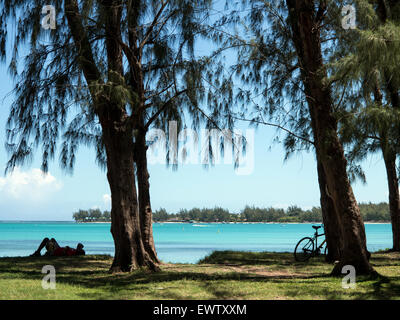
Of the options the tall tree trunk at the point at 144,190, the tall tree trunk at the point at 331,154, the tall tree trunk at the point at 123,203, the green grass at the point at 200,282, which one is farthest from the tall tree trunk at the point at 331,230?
the tall tree trunk at the point at 123,203

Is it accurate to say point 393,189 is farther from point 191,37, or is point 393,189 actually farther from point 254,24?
point 191,37

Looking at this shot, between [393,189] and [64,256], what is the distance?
27.7ft

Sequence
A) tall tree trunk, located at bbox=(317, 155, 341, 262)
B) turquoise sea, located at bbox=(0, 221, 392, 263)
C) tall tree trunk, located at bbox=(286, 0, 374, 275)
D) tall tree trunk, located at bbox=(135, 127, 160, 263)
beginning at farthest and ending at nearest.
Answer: turquoise sea, located at bbox=(0, 221, 392, 263), tall tree trunk, located at bbox=(135, 127, 160, 263), tall tree trunk, located at bbox=(317, 155, 341, 262), tall tree trunk, located at bbox=(286, 0, 374, 275)

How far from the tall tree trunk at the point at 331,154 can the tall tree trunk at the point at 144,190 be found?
3.61m

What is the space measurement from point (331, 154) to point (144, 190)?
400 cm

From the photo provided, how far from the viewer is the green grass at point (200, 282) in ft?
17.4

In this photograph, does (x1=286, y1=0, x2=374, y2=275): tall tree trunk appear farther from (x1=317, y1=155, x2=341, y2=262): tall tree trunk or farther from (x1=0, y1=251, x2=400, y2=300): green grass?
(x1=317, y1=155, x2=341, y2=262): tall tree trunk

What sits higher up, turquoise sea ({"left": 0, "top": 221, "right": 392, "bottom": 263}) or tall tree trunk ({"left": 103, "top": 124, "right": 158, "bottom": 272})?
tall tree trunk ({"left": 103, "top": 124, "right": 158, "bottom": 272})

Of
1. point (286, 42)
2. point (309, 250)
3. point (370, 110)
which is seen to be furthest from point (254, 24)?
point (309, 250)

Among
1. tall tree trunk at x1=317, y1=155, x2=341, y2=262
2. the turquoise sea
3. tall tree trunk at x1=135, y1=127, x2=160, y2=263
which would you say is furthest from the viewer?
the turquoise sea

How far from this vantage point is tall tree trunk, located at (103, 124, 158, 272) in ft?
25.5

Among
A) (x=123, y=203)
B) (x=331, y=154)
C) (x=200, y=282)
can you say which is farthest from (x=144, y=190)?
(x=331, y=154)

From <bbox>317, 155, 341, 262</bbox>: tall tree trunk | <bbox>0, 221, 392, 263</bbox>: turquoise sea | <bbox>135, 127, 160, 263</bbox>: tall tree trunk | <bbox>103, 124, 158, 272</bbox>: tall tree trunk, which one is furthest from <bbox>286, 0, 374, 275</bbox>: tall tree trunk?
<bbox>0, 221, 392, 263</bbox>: turquoise sea

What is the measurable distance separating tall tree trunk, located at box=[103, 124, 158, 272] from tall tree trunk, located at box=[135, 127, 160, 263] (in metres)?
1.23
